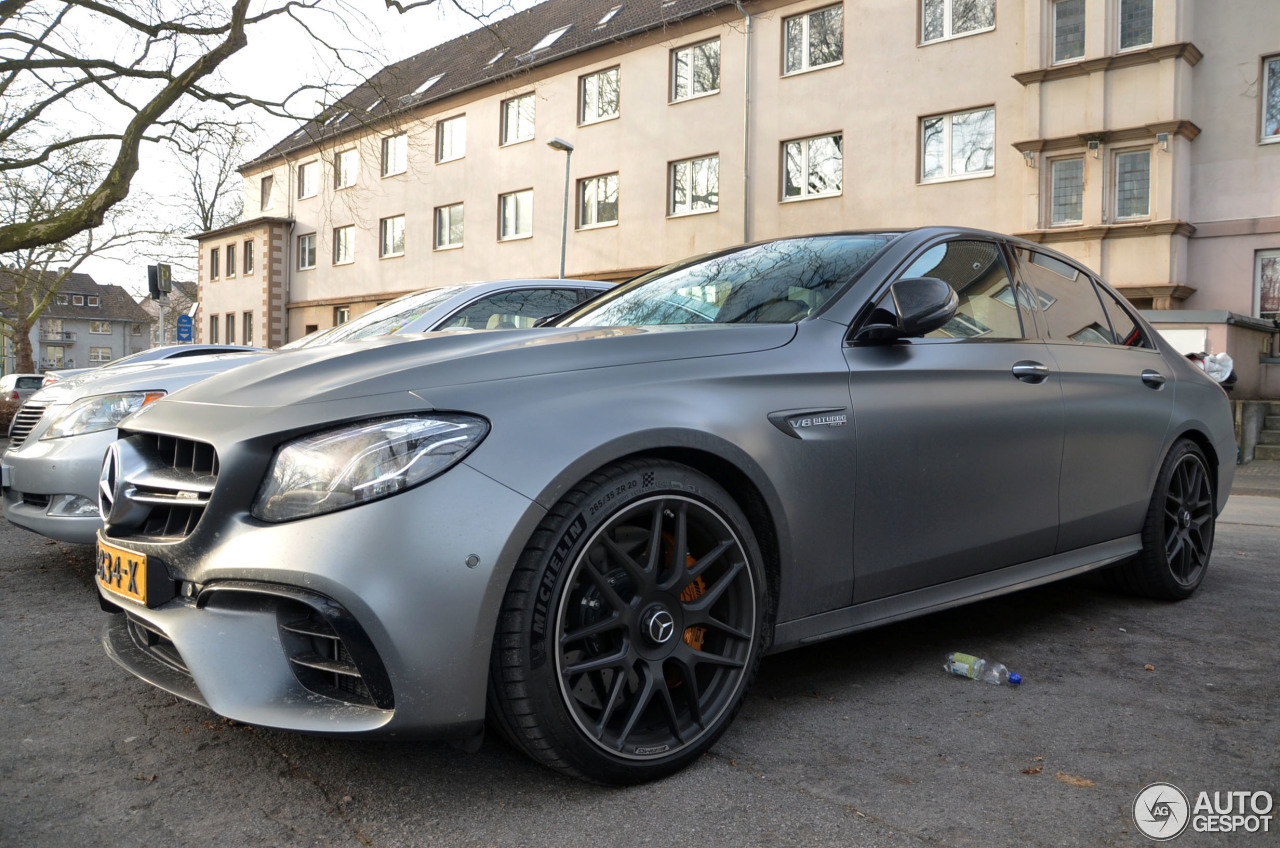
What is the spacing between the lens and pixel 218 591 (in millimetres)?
2135

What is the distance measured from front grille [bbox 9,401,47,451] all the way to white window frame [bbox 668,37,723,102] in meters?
20.2

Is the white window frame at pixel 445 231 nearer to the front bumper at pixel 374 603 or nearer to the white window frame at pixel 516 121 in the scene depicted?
the white window frame at pixel 516 121

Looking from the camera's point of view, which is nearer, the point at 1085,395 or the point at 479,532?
the point at 479,532

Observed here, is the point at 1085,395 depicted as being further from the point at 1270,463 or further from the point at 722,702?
the point at 1270,463

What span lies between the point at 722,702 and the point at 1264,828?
1.20 meters

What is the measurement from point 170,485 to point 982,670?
2.48 metres

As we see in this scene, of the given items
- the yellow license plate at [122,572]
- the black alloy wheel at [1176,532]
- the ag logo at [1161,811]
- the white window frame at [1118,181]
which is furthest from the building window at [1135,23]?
the yellow license plate at [122,572]

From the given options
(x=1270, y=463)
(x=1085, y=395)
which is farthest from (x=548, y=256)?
(x=1085, y=395)

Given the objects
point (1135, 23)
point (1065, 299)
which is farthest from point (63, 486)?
point (1135, 23)

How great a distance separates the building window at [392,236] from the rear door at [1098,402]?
3068 cm

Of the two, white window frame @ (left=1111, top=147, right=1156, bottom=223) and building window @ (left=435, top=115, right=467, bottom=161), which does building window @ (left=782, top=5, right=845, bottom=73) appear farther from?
building window @ (left=435, top=115, right=467, bottom=161)

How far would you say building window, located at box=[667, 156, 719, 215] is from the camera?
23.4m

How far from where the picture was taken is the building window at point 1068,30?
1797cm

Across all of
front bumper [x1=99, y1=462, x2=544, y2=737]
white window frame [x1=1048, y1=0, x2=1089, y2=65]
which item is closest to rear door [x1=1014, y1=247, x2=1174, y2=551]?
front bumper [x1=99, y1=462, x2=544, y2=737]
